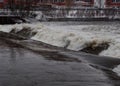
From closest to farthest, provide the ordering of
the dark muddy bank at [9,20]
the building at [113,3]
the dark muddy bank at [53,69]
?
the dark muddy bank at [53,69]
the dark muddy bank at [9,20]
the building at [113,3]

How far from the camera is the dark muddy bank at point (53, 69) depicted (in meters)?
13.9

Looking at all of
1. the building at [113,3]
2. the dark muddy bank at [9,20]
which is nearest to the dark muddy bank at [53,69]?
the dark muddy bank at [9,20]

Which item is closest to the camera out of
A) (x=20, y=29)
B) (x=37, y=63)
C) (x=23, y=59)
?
(x=37, y=63)

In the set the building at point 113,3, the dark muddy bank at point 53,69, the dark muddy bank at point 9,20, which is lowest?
the building at point 113,3

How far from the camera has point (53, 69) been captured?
16.2 metres

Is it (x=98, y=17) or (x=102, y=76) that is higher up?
(x=102, y=76)

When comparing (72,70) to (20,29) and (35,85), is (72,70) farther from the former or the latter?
(20,29)

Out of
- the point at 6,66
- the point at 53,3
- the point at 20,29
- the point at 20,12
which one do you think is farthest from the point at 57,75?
the point at 53,3

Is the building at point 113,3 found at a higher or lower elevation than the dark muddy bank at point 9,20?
lower

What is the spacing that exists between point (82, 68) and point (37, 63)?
7.30ft

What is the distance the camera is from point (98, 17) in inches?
2495

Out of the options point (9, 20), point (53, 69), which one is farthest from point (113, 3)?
point (53, 69)

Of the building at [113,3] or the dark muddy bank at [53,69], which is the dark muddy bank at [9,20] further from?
the building at [113,3]

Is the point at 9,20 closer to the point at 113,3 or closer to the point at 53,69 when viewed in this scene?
the point at 113,3
